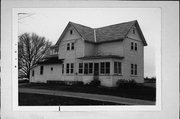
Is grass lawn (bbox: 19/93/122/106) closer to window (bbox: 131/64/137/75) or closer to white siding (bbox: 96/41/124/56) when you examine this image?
window (bbox: 131/64/137/75)

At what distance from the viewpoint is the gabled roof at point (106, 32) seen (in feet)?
18.2

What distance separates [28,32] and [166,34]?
2457 mm

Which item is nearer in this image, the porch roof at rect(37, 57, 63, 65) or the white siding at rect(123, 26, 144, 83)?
the white siding at rect(123, 26, 144, 83)

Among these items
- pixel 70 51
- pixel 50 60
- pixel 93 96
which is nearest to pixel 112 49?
pixel 70 51

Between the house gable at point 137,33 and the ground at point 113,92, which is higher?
the house gable at point 137,33

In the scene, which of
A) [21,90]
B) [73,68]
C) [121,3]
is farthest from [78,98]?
[121,3]

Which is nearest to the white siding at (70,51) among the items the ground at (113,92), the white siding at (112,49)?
the white siding at (112,49)

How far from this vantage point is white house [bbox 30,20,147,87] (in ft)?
18.1

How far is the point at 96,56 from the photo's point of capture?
5.57 m

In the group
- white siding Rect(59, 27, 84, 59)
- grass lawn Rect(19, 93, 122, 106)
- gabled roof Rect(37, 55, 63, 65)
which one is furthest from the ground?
white siding Rect(59, 27, 84, 59)

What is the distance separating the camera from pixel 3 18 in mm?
5504

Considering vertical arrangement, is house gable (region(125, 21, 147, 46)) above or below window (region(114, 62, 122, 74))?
above

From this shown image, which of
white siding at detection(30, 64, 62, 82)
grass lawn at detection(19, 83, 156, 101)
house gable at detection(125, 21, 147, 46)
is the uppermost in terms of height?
A: house gable at detection(125, 21, 147, 46)

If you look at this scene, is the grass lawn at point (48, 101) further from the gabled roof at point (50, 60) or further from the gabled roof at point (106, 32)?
the gabled roof at point (106, 32)
